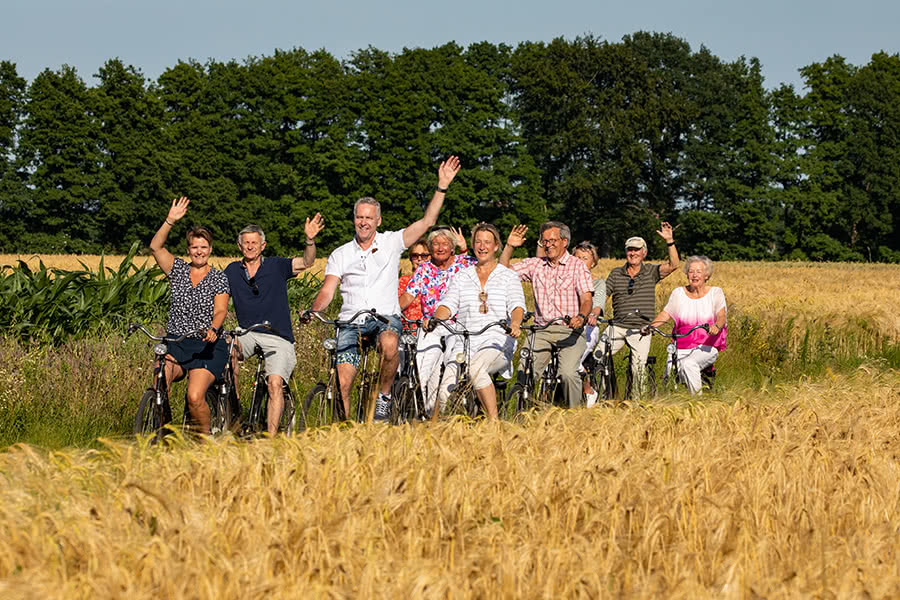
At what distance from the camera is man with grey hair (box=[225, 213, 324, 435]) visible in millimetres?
8898

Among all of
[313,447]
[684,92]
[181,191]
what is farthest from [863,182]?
[313,447]

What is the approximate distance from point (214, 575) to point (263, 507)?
1003 mm

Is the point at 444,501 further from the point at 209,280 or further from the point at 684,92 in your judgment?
the point at 684,92

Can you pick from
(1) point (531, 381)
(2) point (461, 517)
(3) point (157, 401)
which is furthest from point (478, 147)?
(2) point (461, 517)

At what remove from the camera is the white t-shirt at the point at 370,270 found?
902 cm

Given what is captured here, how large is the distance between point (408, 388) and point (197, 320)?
1.88 metres

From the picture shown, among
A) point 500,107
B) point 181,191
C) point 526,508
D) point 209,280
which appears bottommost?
point 526,508

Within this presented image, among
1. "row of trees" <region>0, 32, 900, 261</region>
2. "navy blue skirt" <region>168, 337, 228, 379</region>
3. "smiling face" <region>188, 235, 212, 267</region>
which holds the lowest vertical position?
"navy blue skirt" <region>168, 337, 228, 379</region>

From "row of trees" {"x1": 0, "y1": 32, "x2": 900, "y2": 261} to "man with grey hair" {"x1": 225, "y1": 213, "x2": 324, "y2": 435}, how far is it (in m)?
50.1

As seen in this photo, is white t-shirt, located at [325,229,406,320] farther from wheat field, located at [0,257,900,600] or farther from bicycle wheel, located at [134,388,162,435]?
wheat field, located at [0,257,900,600]

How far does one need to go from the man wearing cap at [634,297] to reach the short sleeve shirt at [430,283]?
2.24m

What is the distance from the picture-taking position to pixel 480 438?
23.3ft

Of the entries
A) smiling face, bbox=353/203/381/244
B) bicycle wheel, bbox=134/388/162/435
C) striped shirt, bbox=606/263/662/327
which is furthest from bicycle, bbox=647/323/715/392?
bicycle wheel, bbox=134/388/162/435

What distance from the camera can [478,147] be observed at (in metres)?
63.5
